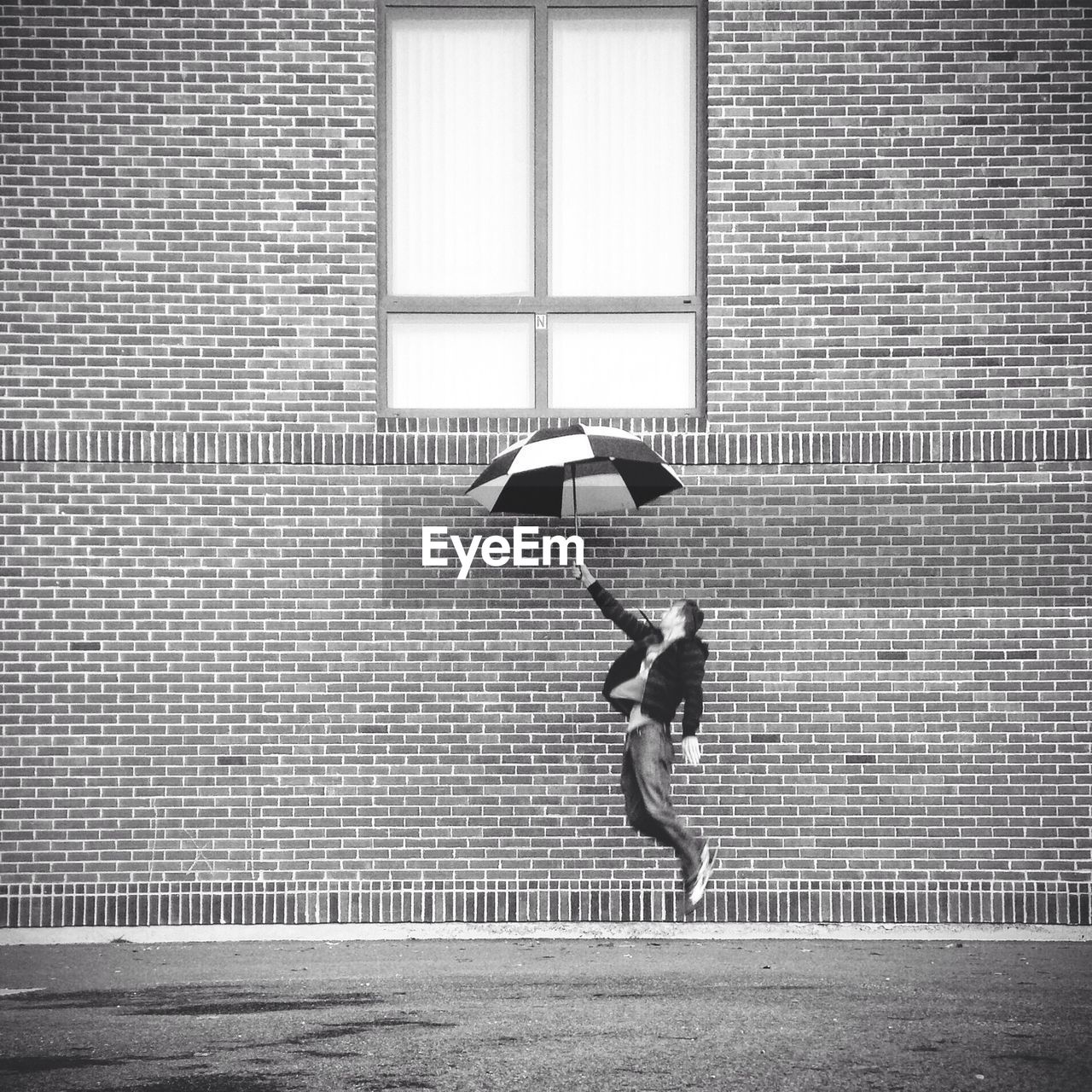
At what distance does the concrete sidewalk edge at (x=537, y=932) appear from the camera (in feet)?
25.3

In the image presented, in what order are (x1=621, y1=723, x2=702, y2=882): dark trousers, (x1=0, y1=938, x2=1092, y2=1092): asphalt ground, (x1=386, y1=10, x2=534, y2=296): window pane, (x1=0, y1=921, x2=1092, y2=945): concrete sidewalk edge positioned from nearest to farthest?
(x1=0, y1=938, x2=1092, y2=1092): asphalt ground → (x1=621, y1=723, x2=702, y2=882): dark trousers → (x1=0, y1=921, x2=1092, y2=945): concrete sidewalk edge → (x1=386, y1=10, x2=534, y2=296): window pane

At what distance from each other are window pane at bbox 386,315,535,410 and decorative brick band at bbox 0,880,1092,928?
3318 mm

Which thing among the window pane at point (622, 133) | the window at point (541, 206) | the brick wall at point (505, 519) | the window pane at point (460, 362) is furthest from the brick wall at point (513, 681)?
the window pane at point (622, 133)

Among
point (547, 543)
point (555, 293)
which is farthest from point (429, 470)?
point (555, 293)

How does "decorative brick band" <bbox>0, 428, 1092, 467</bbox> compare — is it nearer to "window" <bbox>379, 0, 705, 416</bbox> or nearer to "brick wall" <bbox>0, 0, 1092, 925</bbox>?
"brick wall" <bbox>0, 0, 1092, 925</bbox>

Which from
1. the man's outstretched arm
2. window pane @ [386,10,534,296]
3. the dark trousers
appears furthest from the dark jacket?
window pane @ [386,10,534,296]

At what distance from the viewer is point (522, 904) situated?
7.82 metres

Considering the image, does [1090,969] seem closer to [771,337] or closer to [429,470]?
[771,337]

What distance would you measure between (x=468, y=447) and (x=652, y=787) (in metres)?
2.54

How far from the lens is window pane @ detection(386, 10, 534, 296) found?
8.52 metres

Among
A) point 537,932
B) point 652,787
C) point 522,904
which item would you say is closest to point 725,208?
point 652,787

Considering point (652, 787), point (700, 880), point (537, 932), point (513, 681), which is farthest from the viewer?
point (513, 681)

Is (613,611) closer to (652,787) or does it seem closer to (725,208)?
(652,787)

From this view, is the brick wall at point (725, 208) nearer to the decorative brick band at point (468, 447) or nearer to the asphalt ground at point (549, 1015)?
the decorative brick band at point (468, 447)
